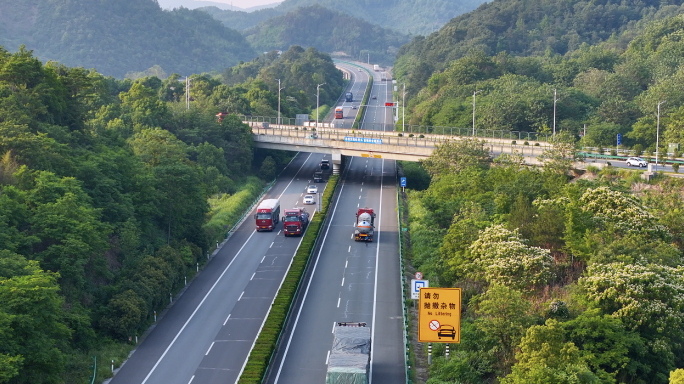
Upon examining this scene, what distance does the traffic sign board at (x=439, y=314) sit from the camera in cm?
3600

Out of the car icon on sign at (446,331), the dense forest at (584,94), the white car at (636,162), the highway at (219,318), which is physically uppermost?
the dense forest at (584,94)

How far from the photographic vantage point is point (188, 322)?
48062 millimetres

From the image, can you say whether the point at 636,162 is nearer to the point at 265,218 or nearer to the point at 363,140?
the point at 363,140

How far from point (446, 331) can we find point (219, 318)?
18470 mm

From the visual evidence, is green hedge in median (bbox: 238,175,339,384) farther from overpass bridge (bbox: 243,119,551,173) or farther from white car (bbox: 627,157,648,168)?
white car (bbox: 627,157,648,168)

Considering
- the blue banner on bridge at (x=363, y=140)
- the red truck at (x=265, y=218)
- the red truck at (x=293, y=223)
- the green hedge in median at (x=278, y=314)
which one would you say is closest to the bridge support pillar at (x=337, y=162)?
the blue banner on bridge at (x=363, y=140)

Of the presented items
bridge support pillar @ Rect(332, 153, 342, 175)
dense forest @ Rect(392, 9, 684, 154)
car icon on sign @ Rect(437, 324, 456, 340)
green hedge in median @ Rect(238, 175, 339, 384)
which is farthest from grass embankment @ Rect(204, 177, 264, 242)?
dense forest @ Rect(392, 9, 684, 154)

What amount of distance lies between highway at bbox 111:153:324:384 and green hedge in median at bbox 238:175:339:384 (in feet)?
4.29

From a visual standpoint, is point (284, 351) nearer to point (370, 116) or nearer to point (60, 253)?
point (60, 253)

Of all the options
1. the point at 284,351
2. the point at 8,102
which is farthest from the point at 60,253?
the point at 8,102

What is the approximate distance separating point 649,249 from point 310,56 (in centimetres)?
16189

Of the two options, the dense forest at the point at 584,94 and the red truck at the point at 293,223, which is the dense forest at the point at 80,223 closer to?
the red truck at the point at 293,223

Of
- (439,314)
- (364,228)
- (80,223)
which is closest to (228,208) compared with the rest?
(364,228)

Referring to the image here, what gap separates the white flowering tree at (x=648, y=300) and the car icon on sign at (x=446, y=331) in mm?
9304
